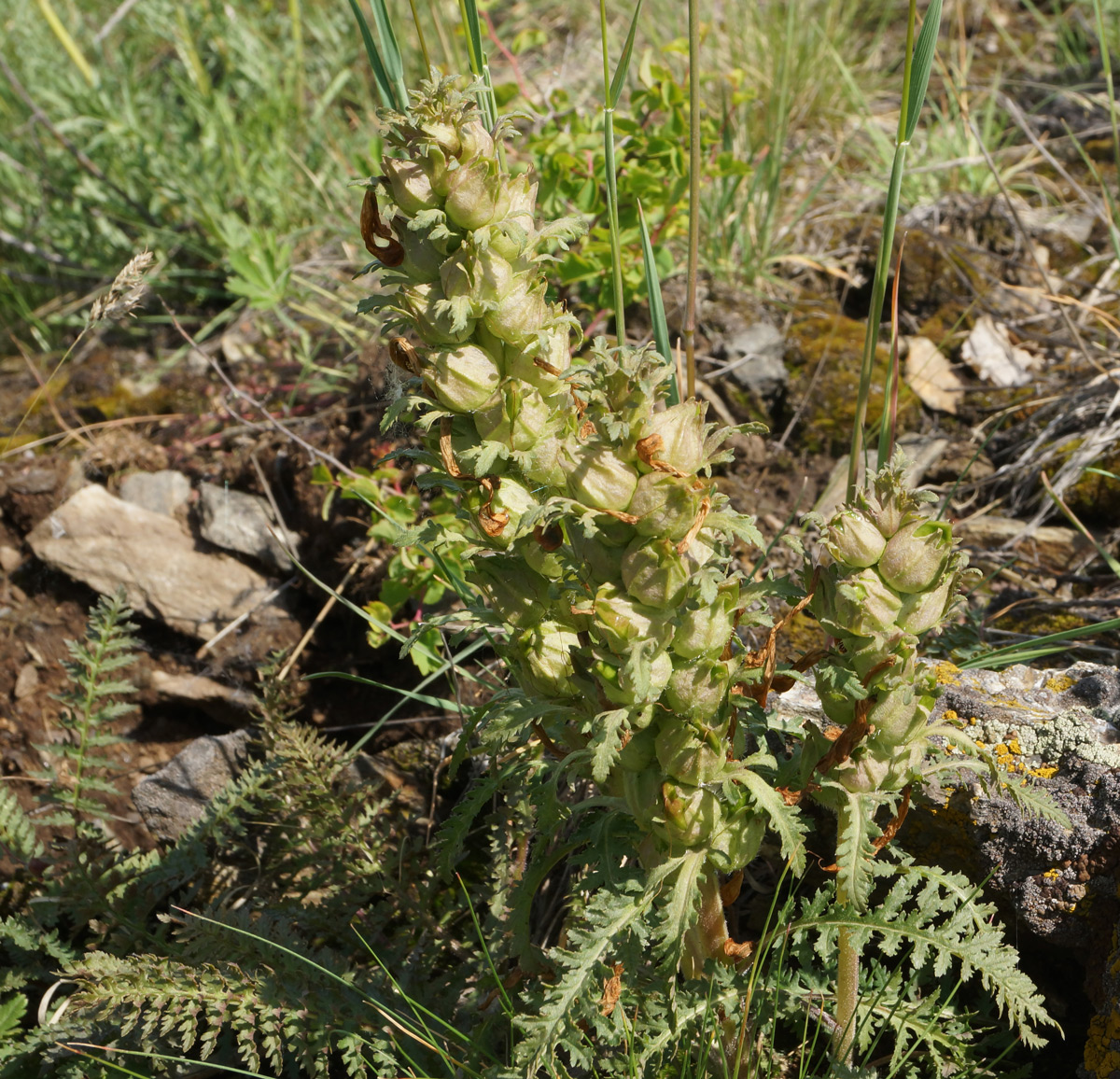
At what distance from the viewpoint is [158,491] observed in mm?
3852

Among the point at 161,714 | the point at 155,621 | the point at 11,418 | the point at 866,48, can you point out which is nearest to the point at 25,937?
the point at 161,714

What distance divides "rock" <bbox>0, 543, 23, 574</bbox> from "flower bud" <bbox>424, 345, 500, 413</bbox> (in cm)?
299

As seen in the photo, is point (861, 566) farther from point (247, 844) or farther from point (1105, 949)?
point (247, 844)

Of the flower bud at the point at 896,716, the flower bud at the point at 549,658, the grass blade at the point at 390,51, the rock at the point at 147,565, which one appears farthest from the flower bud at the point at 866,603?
the rock at the point at 147,565

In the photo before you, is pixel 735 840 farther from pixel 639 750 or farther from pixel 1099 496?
pixel 1099 496

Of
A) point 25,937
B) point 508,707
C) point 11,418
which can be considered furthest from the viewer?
point 11,418

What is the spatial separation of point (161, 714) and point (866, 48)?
17.5 ft

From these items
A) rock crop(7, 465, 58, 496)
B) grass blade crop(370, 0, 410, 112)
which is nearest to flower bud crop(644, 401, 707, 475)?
grass blade crop(370, 0, 410, 112)

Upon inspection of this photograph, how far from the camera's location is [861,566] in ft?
4.56

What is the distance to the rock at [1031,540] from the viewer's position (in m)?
3.00

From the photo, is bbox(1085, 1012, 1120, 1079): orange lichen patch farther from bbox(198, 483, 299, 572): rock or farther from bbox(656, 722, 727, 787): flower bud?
bbox(198, 483, 299, 572): rock

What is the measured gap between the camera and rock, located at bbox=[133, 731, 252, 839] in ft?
8.83

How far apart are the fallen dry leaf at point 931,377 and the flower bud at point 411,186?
2601 mm

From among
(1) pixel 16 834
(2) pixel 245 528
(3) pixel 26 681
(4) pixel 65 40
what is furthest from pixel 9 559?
(4) pixel 65 40
